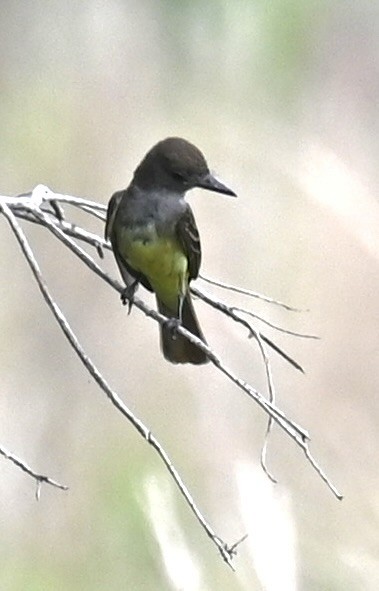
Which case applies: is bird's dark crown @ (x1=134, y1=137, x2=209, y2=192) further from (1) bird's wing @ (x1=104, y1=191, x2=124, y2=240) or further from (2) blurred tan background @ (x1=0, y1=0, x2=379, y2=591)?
(2) blurred tan background @ (x1=0, y1=0, x2=379, y2=591)

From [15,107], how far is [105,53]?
33 centimetres

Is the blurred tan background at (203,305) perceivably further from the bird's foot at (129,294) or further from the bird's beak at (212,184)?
the bird's beak at (212,184)

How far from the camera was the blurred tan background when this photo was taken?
9.34 feet

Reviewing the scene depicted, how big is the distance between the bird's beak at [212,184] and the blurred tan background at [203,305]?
1.34 meters

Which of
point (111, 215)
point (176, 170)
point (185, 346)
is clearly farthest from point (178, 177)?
point (185, 346)

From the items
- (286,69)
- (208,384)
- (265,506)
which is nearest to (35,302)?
(208,384)

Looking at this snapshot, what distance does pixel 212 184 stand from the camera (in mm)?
1536

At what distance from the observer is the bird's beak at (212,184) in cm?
150

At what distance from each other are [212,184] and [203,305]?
1579mm

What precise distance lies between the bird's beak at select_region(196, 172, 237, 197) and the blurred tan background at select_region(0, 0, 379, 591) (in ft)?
4.41

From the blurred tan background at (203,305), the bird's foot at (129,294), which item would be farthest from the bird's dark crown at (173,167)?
the blurred tan background at (203,305)

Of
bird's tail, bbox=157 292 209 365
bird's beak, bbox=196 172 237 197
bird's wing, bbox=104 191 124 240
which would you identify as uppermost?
bird's beak, bbox=196 172 237 197

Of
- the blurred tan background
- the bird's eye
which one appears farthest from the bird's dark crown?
the blurred tan background

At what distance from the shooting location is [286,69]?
354 cm
